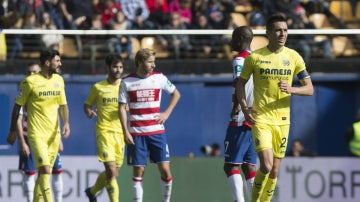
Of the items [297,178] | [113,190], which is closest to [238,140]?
[113,190]

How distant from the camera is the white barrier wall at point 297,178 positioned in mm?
18422

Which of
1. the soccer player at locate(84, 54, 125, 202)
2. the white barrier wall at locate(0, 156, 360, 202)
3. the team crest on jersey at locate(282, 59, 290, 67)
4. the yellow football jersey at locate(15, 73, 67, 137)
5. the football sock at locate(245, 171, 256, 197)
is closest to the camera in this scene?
the team crest on jersey at locate(282, 59, 290, 67)

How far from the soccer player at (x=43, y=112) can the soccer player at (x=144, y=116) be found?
3.45 feet

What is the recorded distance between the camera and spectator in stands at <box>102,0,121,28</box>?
74.3 feet

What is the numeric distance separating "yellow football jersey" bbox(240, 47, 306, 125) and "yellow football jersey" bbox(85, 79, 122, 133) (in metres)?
3.60

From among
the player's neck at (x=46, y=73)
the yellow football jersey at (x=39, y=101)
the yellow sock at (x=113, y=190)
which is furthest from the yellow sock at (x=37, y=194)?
the player's neck at (x=46, y=73)

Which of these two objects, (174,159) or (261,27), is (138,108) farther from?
(261,27)

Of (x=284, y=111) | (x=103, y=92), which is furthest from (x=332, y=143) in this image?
(x=284, y=111)

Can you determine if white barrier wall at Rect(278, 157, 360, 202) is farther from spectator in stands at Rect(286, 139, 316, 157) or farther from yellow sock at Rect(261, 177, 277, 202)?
yellow sock at Rect(261, 177, 277, 202)

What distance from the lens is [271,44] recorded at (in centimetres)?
1362

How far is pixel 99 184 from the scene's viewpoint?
1716 cm

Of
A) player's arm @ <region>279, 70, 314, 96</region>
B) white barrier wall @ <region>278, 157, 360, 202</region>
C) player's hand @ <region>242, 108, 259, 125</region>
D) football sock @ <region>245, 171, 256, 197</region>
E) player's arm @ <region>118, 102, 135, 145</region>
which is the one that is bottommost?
white barrier wall @ <region>278, 157, 360, 202</region>

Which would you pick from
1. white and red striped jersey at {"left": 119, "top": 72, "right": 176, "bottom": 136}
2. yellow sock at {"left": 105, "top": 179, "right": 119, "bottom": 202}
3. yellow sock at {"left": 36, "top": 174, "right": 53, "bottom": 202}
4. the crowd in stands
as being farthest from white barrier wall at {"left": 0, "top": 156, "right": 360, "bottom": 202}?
the crowd in stands

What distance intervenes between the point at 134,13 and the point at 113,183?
7.04 metres
